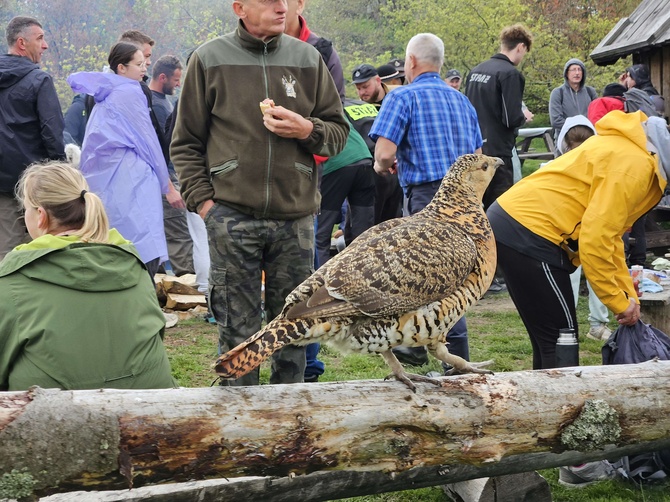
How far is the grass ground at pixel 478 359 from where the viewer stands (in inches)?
188

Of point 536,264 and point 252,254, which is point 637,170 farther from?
point 252,254

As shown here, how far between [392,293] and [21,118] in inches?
195

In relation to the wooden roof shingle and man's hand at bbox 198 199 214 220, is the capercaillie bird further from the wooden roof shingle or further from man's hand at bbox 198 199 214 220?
the wooden roof shingle

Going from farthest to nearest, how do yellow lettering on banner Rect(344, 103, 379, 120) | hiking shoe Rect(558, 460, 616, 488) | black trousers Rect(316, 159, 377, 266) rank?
yellow lettering on banner Rect(344, 103, 379, 120), black trousers Rect(316, 159, 377, 266), hiking shoe Rect(558, 460, 616, 488)

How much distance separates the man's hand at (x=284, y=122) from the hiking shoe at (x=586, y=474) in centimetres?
261

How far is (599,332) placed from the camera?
7.92 m

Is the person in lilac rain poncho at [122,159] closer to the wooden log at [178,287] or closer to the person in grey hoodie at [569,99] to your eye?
the wooden log at [178,287]

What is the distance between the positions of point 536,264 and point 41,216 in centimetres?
281

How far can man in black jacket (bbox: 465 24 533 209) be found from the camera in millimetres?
9180

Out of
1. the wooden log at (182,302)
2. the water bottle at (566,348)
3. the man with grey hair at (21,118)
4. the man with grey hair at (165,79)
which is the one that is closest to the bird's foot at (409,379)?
the water bottle at (566,348)

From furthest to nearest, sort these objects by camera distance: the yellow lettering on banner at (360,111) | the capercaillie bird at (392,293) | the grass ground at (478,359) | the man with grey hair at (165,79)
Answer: the man with grey hair at (165,79) → the yellow lettering on banner at (360,111) → the grass ground at (478,359) → the capercaillie bird at (392,293)

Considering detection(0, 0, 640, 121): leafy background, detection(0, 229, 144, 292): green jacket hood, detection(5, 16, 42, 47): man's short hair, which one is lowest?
detection(0, 229, 144, 292): green jacket hood

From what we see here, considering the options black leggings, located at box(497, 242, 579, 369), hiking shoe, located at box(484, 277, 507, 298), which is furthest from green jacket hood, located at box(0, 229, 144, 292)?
hiking shoe, located at box(484, 277, 507, 298)

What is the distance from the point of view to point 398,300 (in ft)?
11.3
